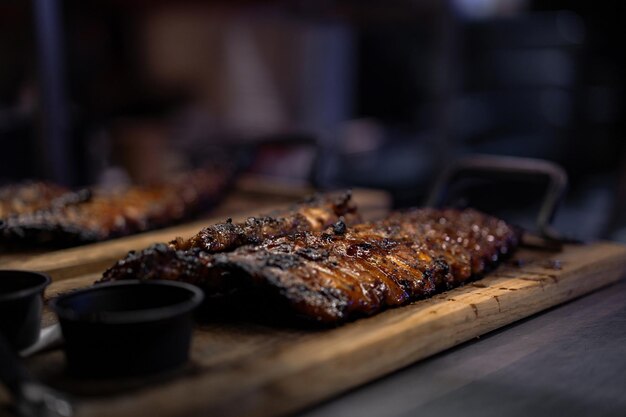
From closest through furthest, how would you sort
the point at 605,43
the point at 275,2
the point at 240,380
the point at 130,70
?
the point at 240,380
the point at 275,2
the point at 605,43
the point at 130,70

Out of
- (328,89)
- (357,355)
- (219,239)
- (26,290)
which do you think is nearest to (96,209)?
(219,239)

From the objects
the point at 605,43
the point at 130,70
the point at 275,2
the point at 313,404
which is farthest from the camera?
the point at 130,70

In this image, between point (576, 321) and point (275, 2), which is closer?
point (576, 321)

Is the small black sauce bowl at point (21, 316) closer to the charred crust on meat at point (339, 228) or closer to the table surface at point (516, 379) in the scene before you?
the table surface at point (516, 379)

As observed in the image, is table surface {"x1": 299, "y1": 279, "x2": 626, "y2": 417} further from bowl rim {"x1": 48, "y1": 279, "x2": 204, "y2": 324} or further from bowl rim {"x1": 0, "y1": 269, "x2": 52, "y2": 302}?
bowl rim {"x1": 0, "y1": 269, "x2": 52, "y2": 302}

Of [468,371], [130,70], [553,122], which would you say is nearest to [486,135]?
[553,122]

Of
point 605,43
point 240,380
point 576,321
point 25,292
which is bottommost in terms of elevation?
point 576,321

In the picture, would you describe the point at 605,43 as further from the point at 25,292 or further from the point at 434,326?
the point at 25,292

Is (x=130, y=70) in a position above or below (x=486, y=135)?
above
